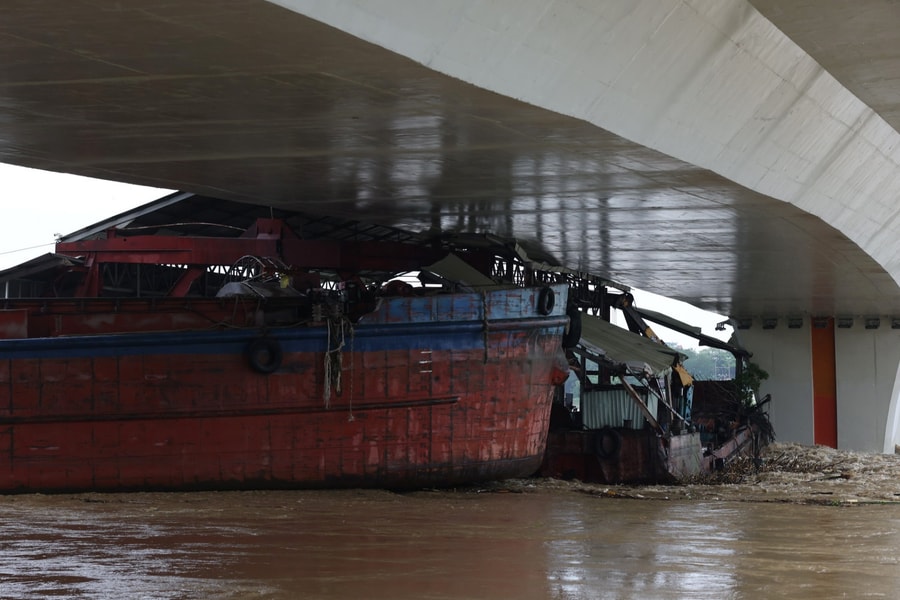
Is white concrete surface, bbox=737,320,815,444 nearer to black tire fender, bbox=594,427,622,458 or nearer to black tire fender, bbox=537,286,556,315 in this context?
black tire fender, bbox=594,427,622,458

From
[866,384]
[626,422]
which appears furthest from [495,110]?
[866,384]

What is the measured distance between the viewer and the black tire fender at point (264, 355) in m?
14.7

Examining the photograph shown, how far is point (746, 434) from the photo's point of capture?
2680cm

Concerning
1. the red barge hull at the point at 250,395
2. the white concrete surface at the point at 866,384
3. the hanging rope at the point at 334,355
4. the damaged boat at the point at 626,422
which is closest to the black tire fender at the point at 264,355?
the red barge hull at the point at 250,395

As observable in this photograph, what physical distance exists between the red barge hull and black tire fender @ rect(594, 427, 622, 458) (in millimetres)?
2469

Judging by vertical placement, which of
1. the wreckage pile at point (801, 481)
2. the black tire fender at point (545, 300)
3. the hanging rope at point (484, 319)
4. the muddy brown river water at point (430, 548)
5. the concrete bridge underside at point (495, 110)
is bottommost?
the wreckage pile at point (801, 481)

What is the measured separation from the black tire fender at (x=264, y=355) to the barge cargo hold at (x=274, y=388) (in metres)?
0.02

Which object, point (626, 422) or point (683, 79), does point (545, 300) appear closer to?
point (626, 422)

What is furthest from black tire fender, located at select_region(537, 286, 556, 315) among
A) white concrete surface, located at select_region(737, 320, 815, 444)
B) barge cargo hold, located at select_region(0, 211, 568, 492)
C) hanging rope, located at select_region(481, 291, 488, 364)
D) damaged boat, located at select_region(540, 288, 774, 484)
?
white concrete surface, located at select_region(737, 320, 815, 444)

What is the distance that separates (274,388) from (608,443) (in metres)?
6.05

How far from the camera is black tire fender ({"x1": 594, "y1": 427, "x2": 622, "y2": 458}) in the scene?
712 inches

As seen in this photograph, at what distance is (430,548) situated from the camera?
10141mm

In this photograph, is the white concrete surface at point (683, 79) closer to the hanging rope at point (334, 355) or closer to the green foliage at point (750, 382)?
the hanging rope at point (334, 355)

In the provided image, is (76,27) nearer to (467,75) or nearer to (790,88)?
(467,75)
